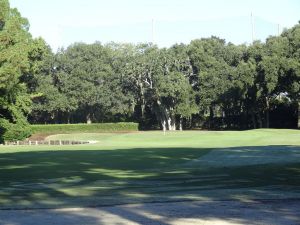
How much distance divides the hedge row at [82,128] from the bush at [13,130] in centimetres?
1759

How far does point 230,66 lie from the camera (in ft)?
243

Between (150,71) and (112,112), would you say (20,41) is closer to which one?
(150,71)

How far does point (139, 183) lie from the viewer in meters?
14.6

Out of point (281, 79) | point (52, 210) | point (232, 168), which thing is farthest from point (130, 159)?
point (281, 79)

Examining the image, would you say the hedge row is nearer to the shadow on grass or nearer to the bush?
the bush

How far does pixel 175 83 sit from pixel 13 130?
87.1 ft

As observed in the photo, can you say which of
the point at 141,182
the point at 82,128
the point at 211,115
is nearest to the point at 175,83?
the point at 211,115

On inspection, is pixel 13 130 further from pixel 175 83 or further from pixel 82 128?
pixel 175 83

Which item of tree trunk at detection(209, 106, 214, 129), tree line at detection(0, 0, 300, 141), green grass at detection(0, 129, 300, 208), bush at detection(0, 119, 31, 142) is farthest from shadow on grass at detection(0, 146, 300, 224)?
tree trunk at detection(209, 106, 214, 129)

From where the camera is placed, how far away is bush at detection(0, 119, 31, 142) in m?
50.7

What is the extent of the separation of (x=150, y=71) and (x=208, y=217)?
64.9 m

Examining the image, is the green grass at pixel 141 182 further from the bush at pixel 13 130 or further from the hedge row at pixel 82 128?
the hedge row at pixel 82 128

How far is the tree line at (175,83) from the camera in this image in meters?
63.6

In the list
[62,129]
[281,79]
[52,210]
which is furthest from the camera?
[62,129]
